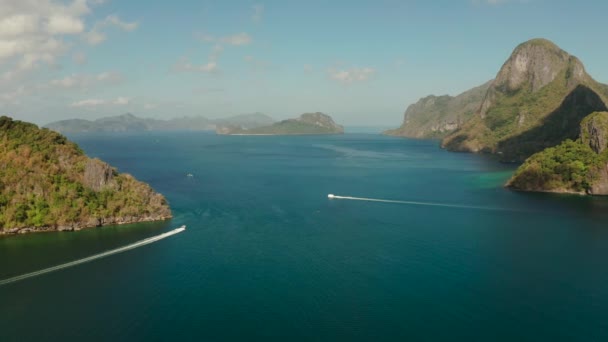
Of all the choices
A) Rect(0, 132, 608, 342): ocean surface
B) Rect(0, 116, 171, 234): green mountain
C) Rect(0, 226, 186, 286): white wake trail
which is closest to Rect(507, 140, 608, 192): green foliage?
Rect(0, 132, 608, 342): ocean surface

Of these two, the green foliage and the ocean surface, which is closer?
the ocean surface

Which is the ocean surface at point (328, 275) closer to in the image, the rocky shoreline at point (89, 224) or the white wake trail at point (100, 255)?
the white wake trail at point (100, 255)

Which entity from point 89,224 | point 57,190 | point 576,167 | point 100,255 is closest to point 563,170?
point 576,167

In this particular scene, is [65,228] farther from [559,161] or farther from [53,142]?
[559,161]

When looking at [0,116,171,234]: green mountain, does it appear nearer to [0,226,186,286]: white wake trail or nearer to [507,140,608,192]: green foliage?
[0,226,186,286]: white wake trail

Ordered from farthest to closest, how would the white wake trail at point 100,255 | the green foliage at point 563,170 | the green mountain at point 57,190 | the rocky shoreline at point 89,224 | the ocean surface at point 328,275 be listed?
the green foliage at point 563,170, the green mountain at point 57,190, the rocky shoreline at point 89,224, the white wake trail at point 100,255, the ocean surface at point 328,275

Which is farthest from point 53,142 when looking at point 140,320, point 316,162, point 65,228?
point 316,162

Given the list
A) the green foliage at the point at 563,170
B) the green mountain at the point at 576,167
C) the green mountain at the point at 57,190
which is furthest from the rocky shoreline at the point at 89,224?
the green mountain at the point at 576,167
